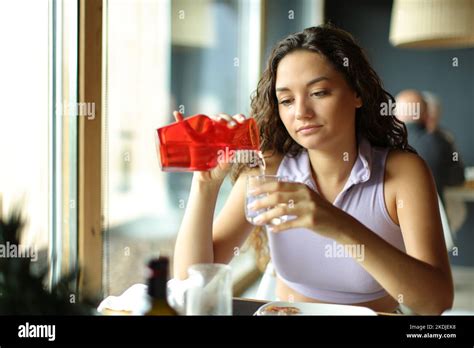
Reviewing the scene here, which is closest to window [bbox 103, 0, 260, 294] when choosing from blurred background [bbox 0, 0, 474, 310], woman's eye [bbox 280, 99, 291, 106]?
blurred background [bbox 0, 0, 474, 310]

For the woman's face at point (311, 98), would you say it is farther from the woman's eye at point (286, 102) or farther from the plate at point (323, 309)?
the plate at point (323, 309)

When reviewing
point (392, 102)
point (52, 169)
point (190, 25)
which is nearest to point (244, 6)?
point (190, 25)

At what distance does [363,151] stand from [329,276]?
0.27 m

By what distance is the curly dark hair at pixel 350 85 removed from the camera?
1169 millimetres

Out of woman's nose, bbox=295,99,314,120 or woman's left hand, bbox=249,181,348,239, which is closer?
woman's left hand, bbox=249,181,348,239

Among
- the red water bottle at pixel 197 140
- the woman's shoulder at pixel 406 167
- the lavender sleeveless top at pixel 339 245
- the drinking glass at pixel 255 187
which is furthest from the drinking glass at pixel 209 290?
the woman's shoulder at pixel 406 167

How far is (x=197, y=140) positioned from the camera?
40.5 inches

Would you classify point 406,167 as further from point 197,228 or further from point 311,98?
point 197,228

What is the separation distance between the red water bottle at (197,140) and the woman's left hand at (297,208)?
145 millimetres

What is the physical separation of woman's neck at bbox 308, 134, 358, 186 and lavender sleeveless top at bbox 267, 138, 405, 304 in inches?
0.5

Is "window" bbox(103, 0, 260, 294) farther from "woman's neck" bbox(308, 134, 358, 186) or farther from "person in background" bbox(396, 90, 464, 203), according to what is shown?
"person in background" bbox(396, 90, 464, 203)

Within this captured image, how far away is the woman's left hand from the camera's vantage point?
0.94m

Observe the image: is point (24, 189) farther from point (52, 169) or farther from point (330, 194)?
point (330, 194)

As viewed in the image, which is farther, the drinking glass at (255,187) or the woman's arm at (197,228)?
the woman's arm at (197,228)
